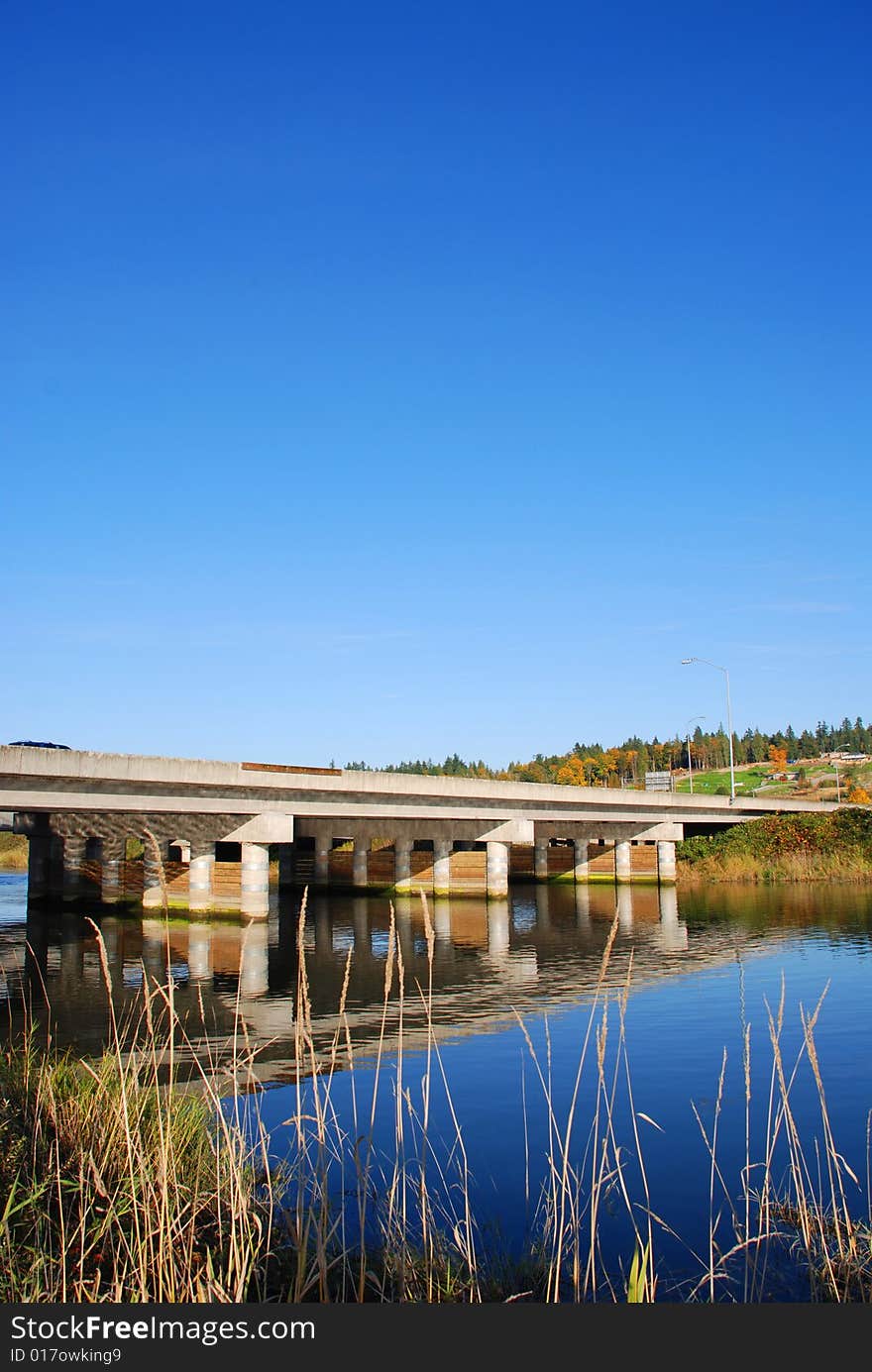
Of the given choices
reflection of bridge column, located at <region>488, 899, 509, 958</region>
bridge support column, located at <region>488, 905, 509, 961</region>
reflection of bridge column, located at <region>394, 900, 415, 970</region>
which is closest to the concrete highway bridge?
reflection of bridge column, located at <region>394, 900, 415, 970</region>

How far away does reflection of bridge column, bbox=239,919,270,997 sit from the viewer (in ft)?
88.4

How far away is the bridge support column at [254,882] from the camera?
150 feet

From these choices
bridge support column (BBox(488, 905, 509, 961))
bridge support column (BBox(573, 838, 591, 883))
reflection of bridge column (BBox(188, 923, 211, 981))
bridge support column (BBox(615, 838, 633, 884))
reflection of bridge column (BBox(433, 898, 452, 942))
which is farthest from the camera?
bridge support column (BBox(573, 838, 591, 883))

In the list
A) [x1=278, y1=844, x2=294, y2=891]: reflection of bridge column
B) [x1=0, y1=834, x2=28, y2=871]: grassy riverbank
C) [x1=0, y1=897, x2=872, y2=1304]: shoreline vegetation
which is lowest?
[x1=0, y1=834, x2=28, y2=871]: grassy riverbank

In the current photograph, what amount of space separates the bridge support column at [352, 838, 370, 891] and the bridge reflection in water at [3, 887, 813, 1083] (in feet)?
37.1

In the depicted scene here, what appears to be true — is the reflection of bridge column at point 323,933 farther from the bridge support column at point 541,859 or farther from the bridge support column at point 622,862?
the bridge support column at point 622,862

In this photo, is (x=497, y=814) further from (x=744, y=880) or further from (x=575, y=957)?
(x=575, y=957)

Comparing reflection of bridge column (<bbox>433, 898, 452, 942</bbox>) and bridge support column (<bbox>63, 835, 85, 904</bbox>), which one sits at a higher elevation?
bridge support column (<bbox>63, 835, 85, 904</bbox>)

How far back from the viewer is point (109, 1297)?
20.2 feet

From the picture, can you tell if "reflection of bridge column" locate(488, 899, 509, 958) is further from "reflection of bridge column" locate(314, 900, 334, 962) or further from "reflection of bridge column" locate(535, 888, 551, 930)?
"reflection of bridge column" locate(314, 900, 334, 962)

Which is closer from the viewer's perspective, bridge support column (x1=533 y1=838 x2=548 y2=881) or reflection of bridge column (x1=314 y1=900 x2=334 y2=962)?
reflection of bridge column (x1=314 y1=900 x2=334 y2=962)

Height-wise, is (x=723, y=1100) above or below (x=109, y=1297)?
below

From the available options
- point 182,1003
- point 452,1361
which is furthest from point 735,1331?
point 182,1003

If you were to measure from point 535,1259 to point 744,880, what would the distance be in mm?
62378
